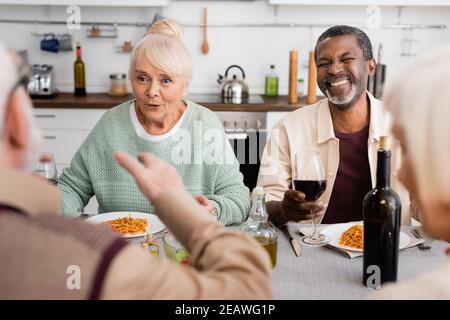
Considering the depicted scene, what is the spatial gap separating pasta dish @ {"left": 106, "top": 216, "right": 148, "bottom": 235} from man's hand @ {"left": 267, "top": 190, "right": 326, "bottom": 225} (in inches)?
15.7

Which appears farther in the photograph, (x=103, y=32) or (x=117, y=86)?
(x=103, y=32)

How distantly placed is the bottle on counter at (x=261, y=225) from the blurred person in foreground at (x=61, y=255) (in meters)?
0.58

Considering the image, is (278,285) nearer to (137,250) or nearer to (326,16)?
(137,250)

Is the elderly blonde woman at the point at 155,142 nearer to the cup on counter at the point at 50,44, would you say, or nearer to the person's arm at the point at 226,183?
the person's arm at the point at 226,183

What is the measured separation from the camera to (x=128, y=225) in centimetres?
172

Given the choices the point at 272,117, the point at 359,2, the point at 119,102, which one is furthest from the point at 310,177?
the point at 359,2

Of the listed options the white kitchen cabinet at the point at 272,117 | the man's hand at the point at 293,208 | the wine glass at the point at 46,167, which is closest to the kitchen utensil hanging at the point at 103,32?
the white kitchen cabinet at the point at 272,117

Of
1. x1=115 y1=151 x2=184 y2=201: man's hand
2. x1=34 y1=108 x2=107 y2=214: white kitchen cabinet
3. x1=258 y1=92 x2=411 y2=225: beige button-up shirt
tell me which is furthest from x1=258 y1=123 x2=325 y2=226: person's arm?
x1=34 y1=108 x2=107 y2=214: white kitchen cabinet

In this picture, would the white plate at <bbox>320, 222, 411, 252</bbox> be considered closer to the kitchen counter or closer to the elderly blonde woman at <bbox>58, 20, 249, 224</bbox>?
the elderly blonde woman at <bbox>58, 20, 249, 224</bbox>

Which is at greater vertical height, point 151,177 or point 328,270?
point 151,177

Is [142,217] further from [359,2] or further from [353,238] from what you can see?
[359,2]

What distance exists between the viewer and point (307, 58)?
443cm

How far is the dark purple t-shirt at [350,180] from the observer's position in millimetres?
2172

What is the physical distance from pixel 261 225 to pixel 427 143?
0.76 m
